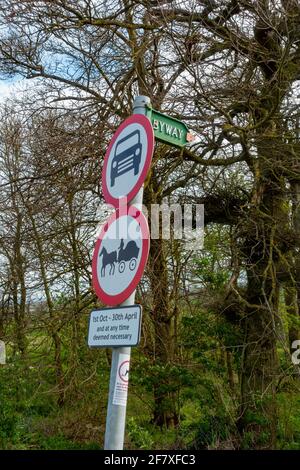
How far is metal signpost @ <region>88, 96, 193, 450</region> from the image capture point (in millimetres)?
2523

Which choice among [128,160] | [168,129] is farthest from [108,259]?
[168,129]

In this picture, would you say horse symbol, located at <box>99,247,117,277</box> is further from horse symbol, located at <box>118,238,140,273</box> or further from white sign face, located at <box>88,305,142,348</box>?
white sign face, located at <box>88,305,142,348</box>

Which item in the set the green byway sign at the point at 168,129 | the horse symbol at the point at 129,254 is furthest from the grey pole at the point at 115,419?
the green byway sign at the point at 168,129

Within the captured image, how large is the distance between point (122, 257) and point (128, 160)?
56 centimetres

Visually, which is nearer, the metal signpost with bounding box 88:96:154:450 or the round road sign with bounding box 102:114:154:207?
the metal signpost with bounding box 88:96:154:450

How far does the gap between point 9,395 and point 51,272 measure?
1.93m

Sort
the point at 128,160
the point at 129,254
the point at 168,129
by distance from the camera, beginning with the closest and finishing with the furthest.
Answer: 1. the point at 129,254
2. the point at 128,160
3. the point at 168,129

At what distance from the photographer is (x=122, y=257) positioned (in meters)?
2.69

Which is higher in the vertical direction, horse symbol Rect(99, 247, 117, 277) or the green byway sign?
the green byway sign

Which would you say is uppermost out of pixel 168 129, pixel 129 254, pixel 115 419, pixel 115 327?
pixel 168 129

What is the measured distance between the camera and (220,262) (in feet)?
27.7

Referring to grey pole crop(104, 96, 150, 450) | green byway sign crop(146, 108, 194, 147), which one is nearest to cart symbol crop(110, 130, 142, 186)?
green byway sign crop(146, 108, 194, 147)

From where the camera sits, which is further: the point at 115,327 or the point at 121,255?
the point at 121,255

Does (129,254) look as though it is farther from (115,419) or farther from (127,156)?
(115,419)
